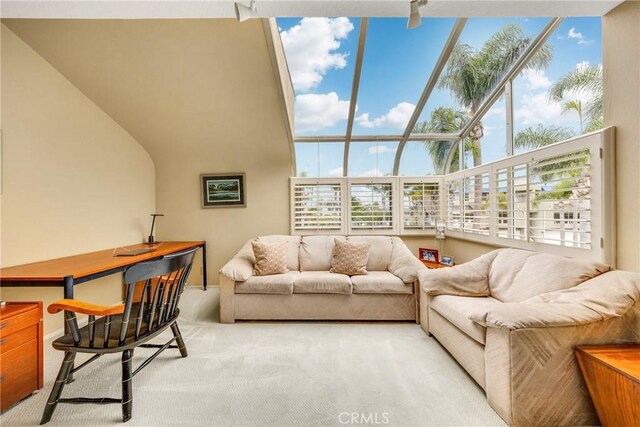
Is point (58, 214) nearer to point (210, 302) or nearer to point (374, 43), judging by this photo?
point (210, 302)

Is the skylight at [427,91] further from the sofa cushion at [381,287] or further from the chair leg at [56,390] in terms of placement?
the chair leg at [56,390]

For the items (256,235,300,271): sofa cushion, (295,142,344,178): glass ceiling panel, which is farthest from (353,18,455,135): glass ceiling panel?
(256,235,300,271): sofa cushion

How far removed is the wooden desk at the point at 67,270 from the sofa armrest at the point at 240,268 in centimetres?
78

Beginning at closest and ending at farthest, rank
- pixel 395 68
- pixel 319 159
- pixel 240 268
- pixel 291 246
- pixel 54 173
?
pixel 54 173, pixel 240 268, pixel 395 68, pixel 291 246, pixel 319 159

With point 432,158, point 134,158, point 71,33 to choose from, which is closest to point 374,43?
point 432,158

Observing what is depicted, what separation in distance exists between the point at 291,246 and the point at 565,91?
3.29 metres

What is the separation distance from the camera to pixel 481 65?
10.8ft

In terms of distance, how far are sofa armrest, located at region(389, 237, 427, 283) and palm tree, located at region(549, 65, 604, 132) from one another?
1869 millimetres

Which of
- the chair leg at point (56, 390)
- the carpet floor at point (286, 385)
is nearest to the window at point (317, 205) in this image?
the carpet floor at point (286, 385)

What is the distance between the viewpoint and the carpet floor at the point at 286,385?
1595mm

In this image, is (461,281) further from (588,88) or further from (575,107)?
(588,88)

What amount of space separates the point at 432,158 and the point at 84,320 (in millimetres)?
4960

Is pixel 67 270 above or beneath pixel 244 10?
beneath

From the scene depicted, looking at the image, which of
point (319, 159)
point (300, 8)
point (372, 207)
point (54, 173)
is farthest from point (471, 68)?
point (54, 173)
